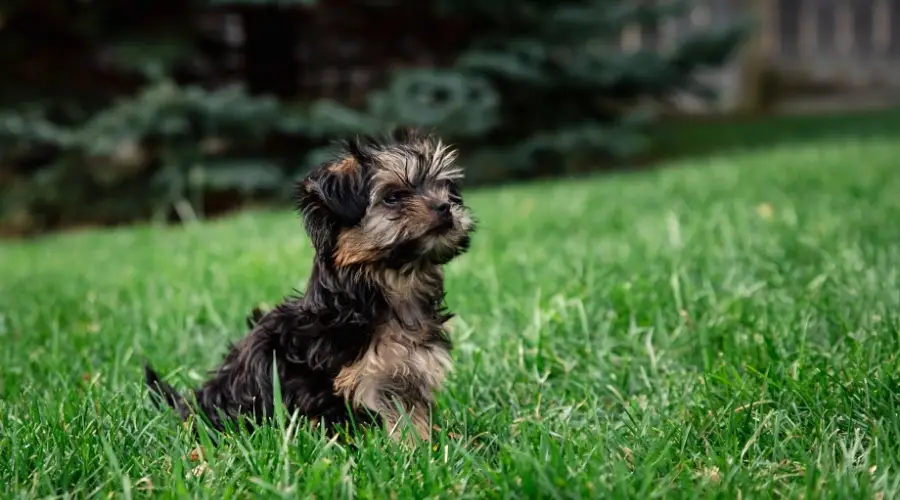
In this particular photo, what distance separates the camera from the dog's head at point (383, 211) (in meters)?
2.76

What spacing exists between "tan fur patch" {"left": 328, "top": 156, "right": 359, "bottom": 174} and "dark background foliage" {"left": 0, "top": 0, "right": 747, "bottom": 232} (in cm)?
721

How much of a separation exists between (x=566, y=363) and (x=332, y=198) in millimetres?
1329

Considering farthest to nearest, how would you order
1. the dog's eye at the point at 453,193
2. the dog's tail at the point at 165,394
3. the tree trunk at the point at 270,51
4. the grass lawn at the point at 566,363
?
the tree trunk at the point at 270,51, the dog's tail at the point at 165,394, the dog's eye at the point at 453,193, the grass lawn at the point at 566,363

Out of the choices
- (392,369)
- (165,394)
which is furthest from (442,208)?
(165,394)

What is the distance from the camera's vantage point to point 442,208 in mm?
2768

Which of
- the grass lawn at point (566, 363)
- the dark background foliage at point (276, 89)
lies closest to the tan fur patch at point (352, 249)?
the grass lawn at point (566, 363)

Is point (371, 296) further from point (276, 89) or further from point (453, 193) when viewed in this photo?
point (276, 89)

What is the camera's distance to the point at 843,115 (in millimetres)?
15867

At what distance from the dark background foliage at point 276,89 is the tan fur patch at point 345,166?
7.21 metres

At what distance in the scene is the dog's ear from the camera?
280 cm

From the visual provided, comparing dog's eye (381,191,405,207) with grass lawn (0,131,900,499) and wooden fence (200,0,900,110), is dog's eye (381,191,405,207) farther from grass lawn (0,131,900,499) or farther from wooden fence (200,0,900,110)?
wooden fence (200,0,900,110)

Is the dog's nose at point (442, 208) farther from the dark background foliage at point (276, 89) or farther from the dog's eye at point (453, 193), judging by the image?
the dark background foliage at point (276, 89)

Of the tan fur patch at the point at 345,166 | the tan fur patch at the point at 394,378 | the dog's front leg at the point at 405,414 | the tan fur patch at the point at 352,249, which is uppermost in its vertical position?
the tan fur patch at the point at 345,166

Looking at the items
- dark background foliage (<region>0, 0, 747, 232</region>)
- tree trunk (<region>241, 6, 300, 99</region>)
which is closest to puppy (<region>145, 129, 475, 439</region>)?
dark background foliage (<region>0, 0, 747, 232</region>)
